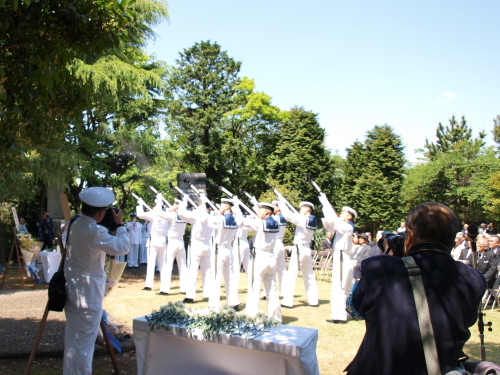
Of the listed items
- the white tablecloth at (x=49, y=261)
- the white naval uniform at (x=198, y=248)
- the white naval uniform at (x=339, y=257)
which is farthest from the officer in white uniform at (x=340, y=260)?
the white tablecloth at (x=49, y=261)

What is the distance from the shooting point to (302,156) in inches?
1261

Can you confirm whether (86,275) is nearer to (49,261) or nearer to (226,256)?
(226,256)

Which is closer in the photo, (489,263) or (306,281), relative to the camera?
(489,263)

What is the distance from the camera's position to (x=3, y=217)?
25.0 m

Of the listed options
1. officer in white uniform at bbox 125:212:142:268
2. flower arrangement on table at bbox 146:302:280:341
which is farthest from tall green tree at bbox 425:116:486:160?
flower arrangement on table at bbox 146:302:280:341

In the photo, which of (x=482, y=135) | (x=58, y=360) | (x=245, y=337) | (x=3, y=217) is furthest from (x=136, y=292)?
(x=482, y=135)

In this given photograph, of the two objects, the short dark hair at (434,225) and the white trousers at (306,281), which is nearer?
the short dark hair at (434,225)

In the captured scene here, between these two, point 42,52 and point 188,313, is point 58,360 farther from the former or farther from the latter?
point 42,52

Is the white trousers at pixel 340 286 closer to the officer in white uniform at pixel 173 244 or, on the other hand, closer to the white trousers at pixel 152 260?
the officer in white uniform at pixel 173 244

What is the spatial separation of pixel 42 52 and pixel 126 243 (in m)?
2.34

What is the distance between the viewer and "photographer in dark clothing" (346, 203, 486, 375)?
7.45 ft

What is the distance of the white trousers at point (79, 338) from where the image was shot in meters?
4.63

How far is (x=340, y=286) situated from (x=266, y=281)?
5.28 ft

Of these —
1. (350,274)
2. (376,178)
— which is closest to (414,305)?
(350,274)
